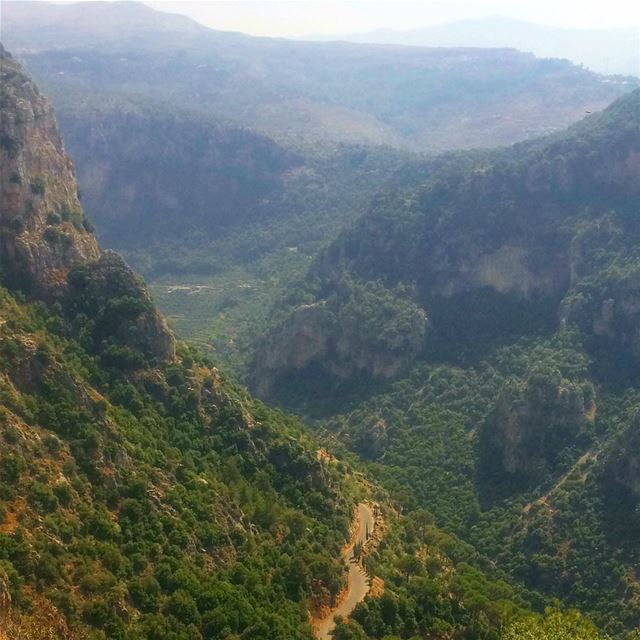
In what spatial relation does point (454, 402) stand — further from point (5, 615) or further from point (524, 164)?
point (5, 615)

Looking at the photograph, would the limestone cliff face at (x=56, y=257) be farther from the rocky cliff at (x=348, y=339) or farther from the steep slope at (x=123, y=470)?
the rocky cliff at (x=348, y=339)

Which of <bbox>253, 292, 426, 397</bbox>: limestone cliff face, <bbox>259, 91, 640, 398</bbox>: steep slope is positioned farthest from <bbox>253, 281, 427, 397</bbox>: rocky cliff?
<bbox>259, 91, 640, 398</bbox>: steep slope

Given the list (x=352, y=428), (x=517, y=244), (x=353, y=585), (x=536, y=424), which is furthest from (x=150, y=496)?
(x=517, y=244)

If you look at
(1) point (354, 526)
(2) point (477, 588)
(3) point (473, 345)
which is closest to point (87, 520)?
(1) point (354, 526)

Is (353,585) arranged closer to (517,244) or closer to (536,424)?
(536,424)

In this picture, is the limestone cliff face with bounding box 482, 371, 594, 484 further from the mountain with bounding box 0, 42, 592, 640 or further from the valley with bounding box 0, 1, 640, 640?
the mountain with bounding box 0, 42, 592, 640

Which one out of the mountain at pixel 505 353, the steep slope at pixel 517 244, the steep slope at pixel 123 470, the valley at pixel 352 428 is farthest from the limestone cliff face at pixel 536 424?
the steep slope at pixel 123 470
